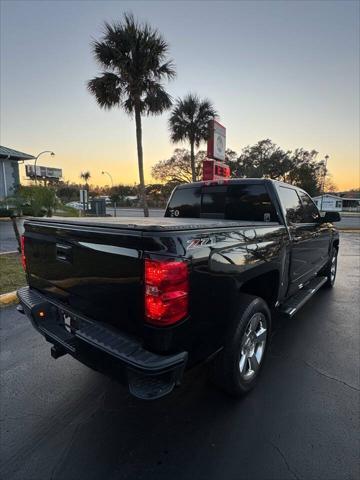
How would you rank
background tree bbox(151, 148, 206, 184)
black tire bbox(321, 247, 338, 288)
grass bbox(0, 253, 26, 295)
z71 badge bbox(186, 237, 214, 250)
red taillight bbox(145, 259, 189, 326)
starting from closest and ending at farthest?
1. red taillight bbox(145, 259, 189, 326)
2. z71 badge bbox(186, 237, 214, 250)
3. grass bbox(0, 253, 26, 295)
4. black tire bbox(321, 247, 338, 288)
5. background tree bbox(151, 148, 206, 184)

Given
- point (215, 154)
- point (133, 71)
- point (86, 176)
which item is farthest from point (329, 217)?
point (86, 176)

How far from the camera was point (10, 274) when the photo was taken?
618 cm

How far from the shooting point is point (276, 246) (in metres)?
2.93

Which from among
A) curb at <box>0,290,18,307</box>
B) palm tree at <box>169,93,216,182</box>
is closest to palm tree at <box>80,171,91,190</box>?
palm tree at <box>169,93,216,182</box>

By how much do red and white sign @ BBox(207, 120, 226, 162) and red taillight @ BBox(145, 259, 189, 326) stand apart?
10235 millimetres

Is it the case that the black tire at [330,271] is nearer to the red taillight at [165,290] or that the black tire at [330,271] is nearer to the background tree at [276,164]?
the red taillight at [165,290]

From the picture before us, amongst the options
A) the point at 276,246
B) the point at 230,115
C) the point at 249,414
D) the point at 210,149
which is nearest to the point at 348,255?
the point at 210,149

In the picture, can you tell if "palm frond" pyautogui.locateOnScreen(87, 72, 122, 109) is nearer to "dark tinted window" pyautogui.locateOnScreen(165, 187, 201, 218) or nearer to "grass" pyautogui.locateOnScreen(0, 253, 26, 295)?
"grass" pyautogui.locateOnScreen(0, 253, 26, 295)

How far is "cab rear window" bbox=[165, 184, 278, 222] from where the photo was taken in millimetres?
3494

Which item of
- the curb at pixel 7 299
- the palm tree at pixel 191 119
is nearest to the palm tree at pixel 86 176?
the palm tree at pixel 191 119

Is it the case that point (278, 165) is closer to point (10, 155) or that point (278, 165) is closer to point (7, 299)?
point (10, 155)

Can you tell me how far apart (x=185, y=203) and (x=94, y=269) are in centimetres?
258

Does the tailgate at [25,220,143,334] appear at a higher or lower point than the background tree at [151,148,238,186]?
lower

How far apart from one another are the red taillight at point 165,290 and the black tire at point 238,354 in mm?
721
